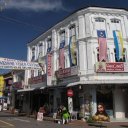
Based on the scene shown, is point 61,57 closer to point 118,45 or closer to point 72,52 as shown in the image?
point 72,52

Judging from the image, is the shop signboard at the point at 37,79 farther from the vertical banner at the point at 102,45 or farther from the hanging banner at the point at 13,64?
the vertical banner at the point at 102,45

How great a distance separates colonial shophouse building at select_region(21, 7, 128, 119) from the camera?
87.9 ft

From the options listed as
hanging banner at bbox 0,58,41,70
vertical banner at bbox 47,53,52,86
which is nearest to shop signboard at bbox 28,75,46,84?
vertical banner at bbox 47,53,52,86

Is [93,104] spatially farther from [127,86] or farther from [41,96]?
[41,96]

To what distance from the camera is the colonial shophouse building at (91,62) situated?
87.9 ft

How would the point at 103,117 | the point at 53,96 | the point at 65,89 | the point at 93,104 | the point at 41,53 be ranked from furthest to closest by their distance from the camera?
1. the point at 41,53
2. the point at 53,96
3. the point at 65,89
4. the point at 93,104
5. the point at 103,117

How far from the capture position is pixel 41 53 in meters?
36.9

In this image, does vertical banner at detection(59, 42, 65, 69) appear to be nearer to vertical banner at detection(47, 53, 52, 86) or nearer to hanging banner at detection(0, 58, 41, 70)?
vertical banner at detection(47, 53, 52, 86)

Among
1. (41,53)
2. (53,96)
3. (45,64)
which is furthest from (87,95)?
(41,53)

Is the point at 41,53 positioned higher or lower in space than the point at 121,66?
higher

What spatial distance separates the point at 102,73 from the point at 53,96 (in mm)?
8844

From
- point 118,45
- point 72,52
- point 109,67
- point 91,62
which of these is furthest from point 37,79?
point 118,45

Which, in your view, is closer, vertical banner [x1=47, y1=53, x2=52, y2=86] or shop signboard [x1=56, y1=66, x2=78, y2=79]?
shop signboard [x1=56, y1=66, x2=78, y2=79]

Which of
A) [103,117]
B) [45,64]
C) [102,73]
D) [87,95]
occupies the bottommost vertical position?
[103,117]
